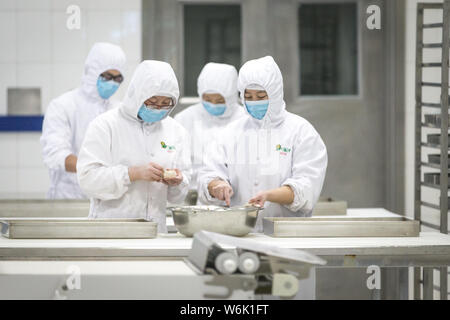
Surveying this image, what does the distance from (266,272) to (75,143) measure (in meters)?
2.41

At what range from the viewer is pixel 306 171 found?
301cm

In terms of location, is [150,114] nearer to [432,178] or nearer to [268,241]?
[268,241]

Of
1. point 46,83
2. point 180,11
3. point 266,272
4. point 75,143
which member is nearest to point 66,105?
point 75,143

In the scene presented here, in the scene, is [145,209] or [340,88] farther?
[340,88]

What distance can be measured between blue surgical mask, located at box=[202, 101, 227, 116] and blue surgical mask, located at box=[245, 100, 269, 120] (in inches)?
42.2

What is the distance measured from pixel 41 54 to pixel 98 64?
1.11 m

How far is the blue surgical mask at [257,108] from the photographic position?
3.02 meters

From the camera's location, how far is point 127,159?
9.98 ft

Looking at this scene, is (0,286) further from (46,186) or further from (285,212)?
(46,186)

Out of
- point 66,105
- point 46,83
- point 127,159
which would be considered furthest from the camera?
point 46,83

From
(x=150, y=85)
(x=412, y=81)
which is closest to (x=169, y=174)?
(x=150, y=85)

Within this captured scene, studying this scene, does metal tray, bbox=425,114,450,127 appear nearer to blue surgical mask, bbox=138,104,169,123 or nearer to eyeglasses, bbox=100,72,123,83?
blue surgical mask, bbox=138,104,169,123

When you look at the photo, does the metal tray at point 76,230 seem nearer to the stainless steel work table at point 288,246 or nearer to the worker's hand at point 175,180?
the stainless steel work table at point 288,246

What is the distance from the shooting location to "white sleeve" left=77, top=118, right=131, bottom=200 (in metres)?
2.89
